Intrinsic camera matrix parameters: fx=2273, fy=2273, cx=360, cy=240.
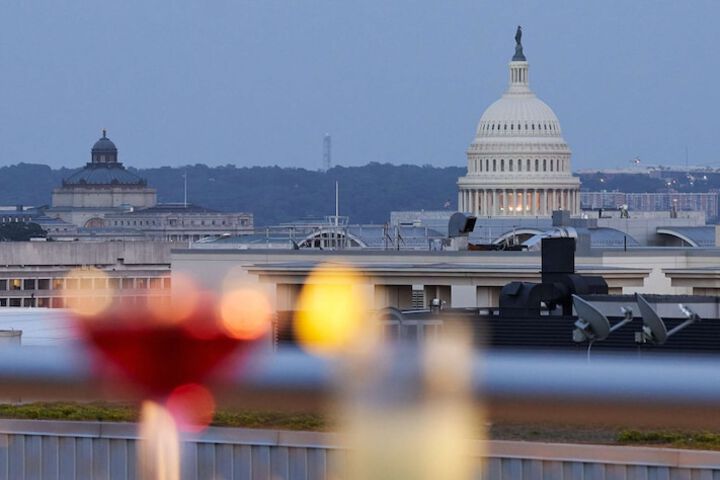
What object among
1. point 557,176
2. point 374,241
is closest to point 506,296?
point 374,241

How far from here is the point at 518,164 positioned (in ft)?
479

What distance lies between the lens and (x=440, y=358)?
312 centimetres

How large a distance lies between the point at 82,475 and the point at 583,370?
1.19 meters

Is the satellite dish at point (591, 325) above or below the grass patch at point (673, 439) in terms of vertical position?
above

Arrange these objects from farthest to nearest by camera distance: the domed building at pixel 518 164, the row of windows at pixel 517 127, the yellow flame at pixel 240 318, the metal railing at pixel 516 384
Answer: the row of windows at pixel 517 127 < the domed building at pixel 518 164 < the yellow flame at pixel 240 318 < the metal railing at pixel 516 384

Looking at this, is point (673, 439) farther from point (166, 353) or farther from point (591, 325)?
point (591, 325)

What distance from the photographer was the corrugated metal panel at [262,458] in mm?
3500

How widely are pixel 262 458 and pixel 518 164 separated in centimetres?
14263

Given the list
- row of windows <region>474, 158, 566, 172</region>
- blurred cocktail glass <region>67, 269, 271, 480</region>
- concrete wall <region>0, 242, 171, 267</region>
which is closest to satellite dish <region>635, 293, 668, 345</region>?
blurred cocktail glass <region>67, 269, 271, 480</region>

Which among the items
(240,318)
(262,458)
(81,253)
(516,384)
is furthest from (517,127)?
(516,384)

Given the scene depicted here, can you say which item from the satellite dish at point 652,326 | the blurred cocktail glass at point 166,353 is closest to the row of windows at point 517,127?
the satellite dish at point 652,326

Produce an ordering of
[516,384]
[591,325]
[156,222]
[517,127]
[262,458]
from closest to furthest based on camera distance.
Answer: [516,384], [262,458], [591,325], [517,127], [156,222]

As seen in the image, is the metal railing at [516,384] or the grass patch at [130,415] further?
the grass patch at [130,415]

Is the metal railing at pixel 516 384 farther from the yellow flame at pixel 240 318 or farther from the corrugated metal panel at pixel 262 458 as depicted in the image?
the corrugated metal panel at pixel 262 458
